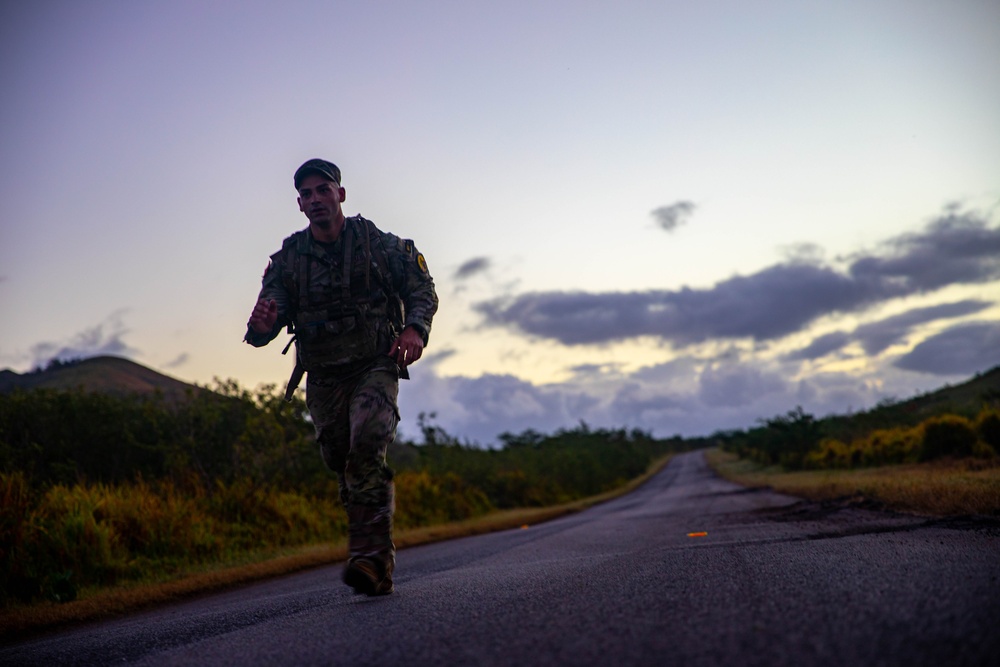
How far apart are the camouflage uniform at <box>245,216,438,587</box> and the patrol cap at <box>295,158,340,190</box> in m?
0.31

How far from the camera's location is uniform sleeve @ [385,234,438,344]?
4.37 metres

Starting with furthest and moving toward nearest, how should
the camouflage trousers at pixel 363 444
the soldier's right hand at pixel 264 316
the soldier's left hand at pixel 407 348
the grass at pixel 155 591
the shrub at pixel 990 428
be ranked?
the shrub at pixel 990 428 → the grass at pixel 155 591 → the soldier's left hand at pixel 407 348 → the soldier's right hand at pixel 264 316 → the camouflage trousers at pixel 363 444

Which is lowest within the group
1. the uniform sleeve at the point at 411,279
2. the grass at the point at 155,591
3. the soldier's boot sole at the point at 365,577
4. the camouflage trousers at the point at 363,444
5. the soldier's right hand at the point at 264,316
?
the grass at the point at 155,591

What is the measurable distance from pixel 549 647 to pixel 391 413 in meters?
2.30

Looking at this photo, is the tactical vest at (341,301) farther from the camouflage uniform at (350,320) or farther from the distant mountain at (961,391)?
the distant mountain at (961,391)

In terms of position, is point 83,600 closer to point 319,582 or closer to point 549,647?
point 319,582

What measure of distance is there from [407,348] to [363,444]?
1.94 feet

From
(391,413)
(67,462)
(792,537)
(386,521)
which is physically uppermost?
(67,462)

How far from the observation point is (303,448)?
1350cm

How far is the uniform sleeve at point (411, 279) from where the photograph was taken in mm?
4367

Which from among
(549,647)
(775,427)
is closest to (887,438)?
(775,427)

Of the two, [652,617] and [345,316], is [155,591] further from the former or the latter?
[652,617]

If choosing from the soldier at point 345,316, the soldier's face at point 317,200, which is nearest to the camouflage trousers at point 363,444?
the soldier at point 345,316

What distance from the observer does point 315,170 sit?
4.35 metres
